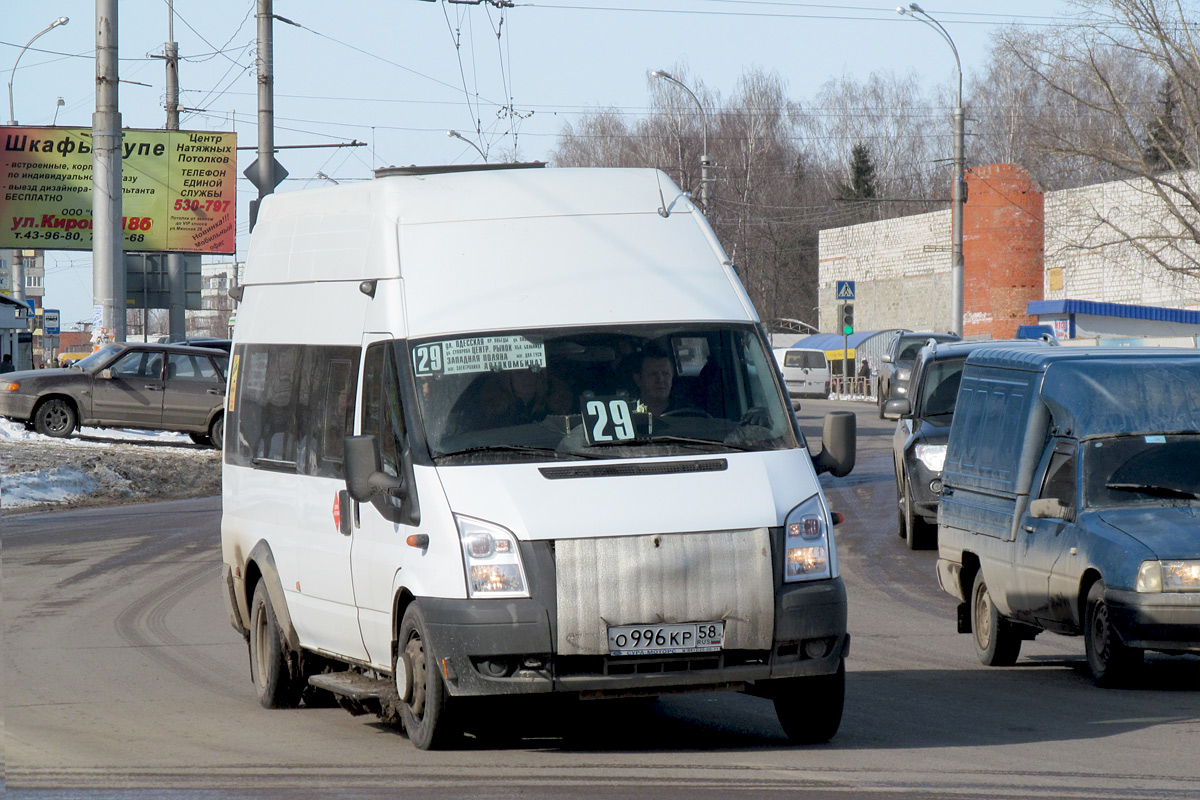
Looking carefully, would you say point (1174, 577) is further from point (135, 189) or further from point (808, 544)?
point (135, 189)

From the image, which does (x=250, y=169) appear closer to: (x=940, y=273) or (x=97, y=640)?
(x=97, y=640)

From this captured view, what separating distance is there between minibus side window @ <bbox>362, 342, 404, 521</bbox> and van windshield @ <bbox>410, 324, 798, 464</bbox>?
16 cm

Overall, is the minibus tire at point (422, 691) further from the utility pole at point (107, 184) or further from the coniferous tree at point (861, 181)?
the coniferous tree at point (861, 181)

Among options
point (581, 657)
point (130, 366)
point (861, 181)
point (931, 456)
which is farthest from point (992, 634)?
point (861, 181)

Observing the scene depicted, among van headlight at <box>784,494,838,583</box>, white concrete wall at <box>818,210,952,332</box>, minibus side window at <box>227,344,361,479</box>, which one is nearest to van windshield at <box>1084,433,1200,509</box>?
van headlight at <box>784,494,838,583</box>

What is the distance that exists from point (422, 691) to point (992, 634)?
4.21 meters

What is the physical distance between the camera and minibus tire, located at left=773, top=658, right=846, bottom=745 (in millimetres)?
6896

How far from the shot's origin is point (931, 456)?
15484mm

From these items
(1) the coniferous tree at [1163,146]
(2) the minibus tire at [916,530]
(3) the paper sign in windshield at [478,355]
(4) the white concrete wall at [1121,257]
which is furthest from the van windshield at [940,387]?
(4) the white concrete wall at [1121,257]

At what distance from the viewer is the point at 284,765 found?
6715 millimetres

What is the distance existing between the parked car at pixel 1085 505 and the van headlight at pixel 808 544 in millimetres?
2332

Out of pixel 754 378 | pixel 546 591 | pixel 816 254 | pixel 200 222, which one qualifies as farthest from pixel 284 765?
pixel 816 254

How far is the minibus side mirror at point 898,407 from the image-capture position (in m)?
15.6

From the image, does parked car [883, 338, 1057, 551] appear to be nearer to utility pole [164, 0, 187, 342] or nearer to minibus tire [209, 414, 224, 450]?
minibus tire [209, 414, 224, 450]
